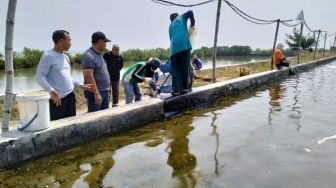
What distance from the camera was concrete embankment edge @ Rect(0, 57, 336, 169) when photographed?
344cm

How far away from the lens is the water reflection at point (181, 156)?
10.2 feet

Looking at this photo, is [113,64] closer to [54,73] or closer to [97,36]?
[97,36]

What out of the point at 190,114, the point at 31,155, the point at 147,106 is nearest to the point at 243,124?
the point at 190,114

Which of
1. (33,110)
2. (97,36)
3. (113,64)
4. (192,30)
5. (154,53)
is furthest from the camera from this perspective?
(154,53)

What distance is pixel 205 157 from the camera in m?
3.65

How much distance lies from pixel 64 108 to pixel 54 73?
0.58m

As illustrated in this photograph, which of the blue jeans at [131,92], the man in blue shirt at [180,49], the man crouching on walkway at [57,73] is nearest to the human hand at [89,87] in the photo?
the man crouching on walkway at [57,73]

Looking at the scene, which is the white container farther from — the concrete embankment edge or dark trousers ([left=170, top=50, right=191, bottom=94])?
dark trousers ([left=170, top=50, right=191, bottom=94])

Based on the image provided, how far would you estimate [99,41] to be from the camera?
4.67m

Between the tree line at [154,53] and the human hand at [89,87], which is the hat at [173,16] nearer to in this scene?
the human hand at [89,87]

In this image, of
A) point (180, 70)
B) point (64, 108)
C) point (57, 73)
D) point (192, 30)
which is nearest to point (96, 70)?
point (64, 108)

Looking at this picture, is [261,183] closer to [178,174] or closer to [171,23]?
[178,174]

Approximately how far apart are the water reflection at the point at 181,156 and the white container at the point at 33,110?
1.47 metres

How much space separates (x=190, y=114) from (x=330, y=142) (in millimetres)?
2579
